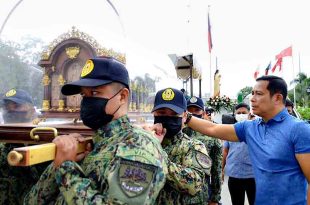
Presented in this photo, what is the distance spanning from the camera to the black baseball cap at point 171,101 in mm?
2605

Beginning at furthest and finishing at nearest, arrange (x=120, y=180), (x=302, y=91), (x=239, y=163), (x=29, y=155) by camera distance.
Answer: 1. (x=302, y=91)
2. (x=239, y=163)
3. (x=120, y=180)
4. (x=29, y=155)

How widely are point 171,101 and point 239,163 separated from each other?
234 centimetres

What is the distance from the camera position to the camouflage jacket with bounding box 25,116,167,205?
126cm

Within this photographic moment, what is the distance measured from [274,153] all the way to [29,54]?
2150 millimetres

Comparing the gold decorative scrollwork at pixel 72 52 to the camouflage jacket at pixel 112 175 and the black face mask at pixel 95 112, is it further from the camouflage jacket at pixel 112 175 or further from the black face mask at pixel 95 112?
the camouflage jacket at pixel 112 175

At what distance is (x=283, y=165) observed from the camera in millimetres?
2426

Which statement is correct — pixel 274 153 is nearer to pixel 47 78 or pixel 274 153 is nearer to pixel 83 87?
pixel 83 87

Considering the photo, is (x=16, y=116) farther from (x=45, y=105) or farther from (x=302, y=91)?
(x=302, y=91)

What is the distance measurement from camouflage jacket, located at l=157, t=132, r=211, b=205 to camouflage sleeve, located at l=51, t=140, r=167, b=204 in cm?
90

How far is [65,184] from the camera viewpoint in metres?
1.31

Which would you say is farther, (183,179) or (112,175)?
(183,179)

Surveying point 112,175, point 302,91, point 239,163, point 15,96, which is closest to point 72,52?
point 15,96

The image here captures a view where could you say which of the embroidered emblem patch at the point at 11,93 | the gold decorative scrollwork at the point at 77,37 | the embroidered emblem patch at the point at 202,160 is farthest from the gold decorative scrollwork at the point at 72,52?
the embroidered emblem patch at the point at 202,160

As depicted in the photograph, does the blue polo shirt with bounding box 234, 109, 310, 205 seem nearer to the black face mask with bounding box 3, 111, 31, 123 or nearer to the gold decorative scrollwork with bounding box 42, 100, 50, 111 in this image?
the gold decorative scrollwork with bounding box 42, 100, 50, 111
